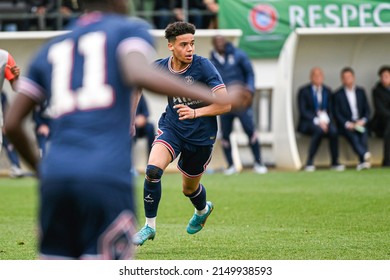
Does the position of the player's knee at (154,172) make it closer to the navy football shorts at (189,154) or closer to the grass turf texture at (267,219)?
the navy football shorts at (189,154)

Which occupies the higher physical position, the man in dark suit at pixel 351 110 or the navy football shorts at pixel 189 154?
the navy football shorts at pixel 189 154

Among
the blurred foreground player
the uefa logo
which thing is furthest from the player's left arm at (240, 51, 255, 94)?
the blurred foreground player

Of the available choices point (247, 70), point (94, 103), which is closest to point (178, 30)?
point (94, 103)

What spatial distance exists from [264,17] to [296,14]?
2.12 ft

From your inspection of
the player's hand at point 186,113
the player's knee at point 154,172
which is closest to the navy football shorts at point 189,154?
the player's hand at point 186,113

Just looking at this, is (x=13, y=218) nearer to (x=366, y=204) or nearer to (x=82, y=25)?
(x=366, y=204)

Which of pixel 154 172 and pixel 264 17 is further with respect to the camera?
pixel 264 17

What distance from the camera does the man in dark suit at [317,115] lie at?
19906 mm

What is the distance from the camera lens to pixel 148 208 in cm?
976

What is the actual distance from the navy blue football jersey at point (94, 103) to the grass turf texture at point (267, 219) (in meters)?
4.54

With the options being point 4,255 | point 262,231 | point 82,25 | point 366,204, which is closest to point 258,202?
point 366,204

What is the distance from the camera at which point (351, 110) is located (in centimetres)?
2008

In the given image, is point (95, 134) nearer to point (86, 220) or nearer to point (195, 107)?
point (86, 220)

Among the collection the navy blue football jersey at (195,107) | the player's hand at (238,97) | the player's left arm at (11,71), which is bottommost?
the navy blue football jersey at (195,107)
